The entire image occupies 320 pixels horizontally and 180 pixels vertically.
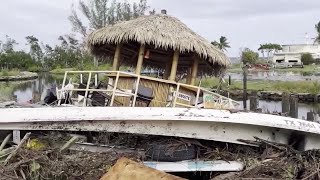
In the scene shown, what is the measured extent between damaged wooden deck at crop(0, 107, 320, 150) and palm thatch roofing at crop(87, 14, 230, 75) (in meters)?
1.61

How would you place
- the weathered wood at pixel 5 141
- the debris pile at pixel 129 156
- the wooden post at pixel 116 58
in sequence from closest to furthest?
the debris pile at pixel 129 156
the weathered wood at pixel 5 141
the wooden post at pixel 116 58

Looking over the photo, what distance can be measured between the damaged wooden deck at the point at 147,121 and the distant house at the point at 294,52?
82670 mm

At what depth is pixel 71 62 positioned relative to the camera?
5894 cm

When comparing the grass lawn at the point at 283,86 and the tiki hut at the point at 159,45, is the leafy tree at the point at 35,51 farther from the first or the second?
the tiki hut at the point at 159,45

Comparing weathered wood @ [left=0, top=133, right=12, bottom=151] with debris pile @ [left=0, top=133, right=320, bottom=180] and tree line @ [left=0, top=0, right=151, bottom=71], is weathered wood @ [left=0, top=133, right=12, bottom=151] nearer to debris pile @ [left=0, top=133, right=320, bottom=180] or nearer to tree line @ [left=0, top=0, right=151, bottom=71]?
debris pile @ [left=0, top=133, right=320, bottom=180]

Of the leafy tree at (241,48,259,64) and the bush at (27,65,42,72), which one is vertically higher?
the leafy tree at (241,48,259,64)

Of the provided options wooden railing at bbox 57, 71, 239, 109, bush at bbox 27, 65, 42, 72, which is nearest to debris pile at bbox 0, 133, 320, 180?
wooden railing at bbox 57, 71, 239, 109

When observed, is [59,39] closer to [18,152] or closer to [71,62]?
[71,62]

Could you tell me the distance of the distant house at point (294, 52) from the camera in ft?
293

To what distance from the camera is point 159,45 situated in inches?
316

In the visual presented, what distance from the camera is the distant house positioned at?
293ft

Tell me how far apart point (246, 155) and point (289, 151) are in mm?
721

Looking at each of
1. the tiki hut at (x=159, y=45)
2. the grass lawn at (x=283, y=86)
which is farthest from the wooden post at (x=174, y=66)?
the grass lawn at (x=283, y=86)

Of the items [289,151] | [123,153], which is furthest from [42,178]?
[289,151]
